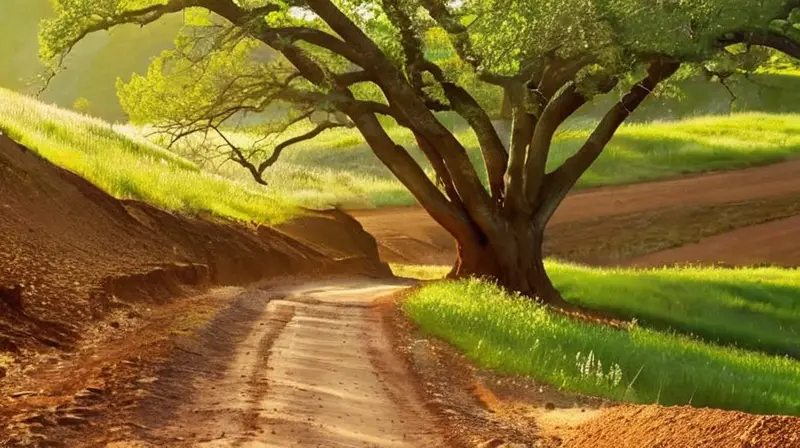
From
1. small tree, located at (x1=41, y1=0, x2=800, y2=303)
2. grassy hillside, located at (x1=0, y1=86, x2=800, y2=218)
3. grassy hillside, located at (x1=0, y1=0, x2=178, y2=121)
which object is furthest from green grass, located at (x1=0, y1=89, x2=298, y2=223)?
grassy hillside, located at (x1=0, y1=0, x2=178, y2=121)

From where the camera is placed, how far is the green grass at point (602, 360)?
10281mm

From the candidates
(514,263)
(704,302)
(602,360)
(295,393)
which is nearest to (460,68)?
(514,263)

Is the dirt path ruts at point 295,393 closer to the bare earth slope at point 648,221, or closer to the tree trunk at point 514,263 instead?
the tree trunk at point 514,263

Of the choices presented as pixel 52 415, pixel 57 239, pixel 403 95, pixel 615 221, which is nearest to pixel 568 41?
pixel 403 95

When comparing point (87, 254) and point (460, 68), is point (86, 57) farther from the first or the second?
point (87, 254)

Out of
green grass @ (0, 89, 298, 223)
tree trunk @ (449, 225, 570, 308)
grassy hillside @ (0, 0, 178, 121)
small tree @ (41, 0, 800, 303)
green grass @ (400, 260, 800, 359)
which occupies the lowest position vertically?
green grass @ (400, 260, 800, 359)

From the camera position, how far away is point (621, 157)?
1905 inches

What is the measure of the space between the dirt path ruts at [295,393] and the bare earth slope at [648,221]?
2138cm

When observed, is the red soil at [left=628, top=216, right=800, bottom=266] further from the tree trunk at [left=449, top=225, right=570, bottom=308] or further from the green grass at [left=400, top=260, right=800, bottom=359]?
the tree trunk at [left=449, top=225, right=570, bottom=308]

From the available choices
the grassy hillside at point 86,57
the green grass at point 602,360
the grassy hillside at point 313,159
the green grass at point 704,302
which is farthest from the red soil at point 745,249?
the grassy hillside at point 86,57

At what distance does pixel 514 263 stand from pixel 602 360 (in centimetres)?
915

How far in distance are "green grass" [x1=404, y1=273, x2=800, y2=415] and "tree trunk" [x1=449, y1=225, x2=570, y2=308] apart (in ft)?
16.4

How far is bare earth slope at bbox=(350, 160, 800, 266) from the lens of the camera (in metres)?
32.5

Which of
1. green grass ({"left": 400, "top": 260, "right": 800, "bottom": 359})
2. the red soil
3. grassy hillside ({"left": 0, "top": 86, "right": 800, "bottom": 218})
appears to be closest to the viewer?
green grass ({"left": 400, "top": 260, "right": 800, "bottom": 359})
